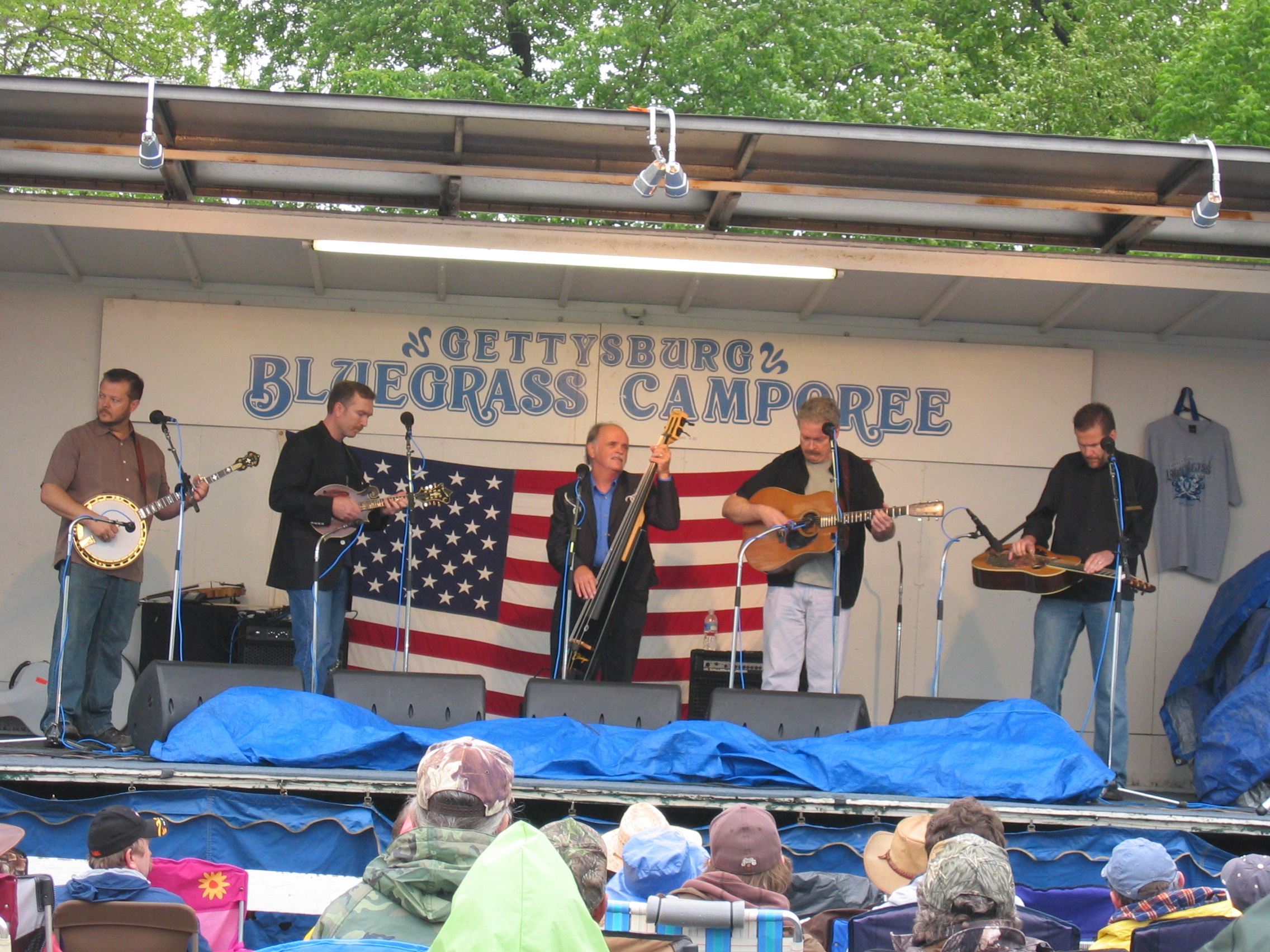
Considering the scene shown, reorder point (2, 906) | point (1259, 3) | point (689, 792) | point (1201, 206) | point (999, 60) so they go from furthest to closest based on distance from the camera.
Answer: point (999, 60) → point (1259, 3) → point (1201, 206) → point (689, 792) → point (2, 906)

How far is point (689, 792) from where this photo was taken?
4676 millimetres

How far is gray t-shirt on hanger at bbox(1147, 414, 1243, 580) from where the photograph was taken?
7652 mm

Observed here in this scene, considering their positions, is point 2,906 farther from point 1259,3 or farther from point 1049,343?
point 1259,3

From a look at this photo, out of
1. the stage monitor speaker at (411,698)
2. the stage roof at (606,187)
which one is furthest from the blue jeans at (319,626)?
the stage roof at (606,187)

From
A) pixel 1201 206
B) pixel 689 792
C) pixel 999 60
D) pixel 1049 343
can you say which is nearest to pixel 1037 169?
pixel 1201 206

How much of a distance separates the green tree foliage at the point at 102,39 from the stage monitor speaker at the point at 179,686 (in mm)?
13390

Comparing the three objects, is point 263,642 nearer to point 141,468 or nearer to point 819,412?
point 141,468

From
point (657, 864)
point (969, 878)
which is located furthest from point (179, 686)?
point (969, 878)

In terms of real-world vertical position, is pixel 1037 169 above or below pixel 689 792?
above

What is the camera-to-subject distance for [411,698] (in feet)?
18.2

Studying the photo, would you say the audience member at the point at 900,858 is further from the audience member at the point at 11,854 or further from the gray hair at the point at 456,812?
the audience member at the point at 11,854

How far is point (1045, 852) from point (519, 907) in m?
3.61

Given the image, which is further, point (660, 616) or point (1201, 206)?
point (660, 616)

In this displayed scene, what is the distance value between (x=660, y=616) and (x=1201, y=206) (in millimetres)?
3814
